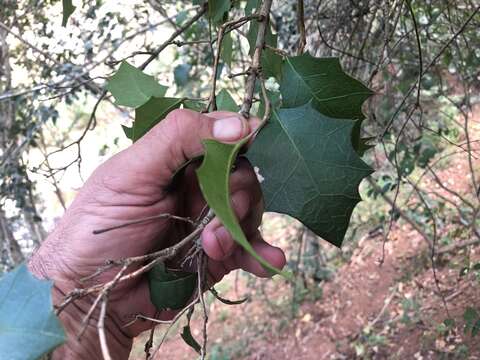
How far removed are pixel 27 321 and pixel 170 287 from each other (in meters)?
0.23

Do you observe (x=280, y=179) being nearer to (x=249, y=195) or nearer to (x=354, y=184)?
(x=354, y=184)

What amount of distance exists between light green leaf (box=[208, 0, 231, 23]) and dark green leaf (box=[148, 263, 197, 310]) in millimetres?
358

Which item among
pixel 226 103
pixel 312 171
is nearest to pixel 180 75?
pixel 226 103

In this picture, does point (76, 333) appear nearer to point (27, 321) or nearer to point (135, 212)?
point (135, 212)

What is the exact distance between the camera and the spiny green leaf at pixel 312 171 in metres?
0.45

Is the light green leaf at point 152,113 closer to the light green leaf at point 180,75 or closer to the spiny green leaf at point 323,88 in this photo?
the spiny green leaf at point 323,88

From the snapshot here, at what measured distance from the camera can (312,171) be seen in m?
0.46

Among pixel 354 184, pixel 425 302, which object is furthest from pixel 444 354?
pixel 354 184

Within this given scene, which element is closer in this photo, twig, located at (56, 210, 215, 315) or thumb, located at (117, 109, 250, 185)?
twig, located at (56, 210, 215, 315)

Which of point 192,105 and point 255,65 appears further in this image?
point 192,105

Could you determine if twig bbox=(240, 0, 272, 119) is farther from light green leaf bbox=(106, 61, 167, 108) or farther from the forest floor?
the forest floor

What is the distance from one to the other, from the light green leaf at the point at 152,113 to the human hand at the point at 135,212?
0.01 m

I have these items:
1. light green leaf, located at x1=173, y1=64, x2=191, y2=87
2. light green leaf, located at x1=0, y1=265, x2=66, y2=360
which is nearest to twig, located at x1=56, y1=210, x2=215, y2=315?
light green leaf, located at x1=0, y1=265, x2=66, y2=360

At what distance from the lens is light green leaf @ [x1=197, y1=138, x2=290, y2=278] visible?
328 millimetres
